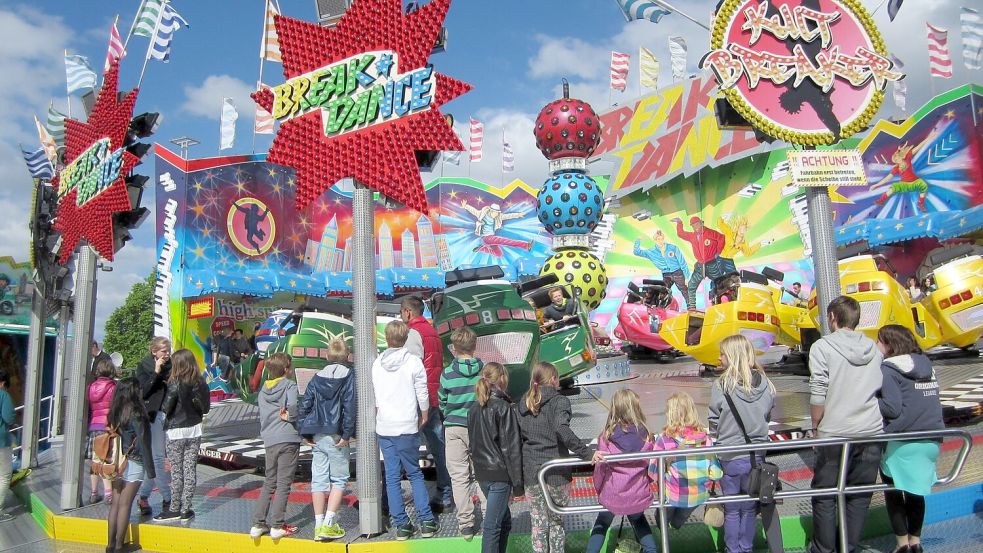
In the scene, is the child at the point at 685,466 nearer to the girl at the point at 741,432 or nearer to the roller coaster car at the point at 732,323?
the girl at the point at 741,432

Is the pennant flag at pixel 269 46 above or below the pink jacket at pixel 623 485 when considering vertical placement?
above

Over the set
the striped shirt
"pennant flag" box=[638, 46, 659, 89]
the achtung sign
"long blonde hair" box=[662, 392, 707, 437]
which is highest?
"pennant flag" box=[638, 46, 659, 89]

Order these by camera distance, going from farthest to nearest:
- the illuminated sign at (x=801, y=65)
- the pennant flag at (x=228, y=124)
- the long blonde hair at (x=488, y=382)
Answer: the pennant flag at (x=228, y=124)
the illuminated sign at (x=801, y=65)
the long blonde hair at (x=488, y=382)

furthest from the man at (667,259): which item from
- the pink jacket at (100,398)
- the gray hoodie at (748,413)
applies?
the gray hoodie at (748,413)

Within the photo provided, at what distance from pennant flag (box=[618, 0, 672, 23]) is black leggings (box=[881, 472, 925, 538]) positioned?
616 cm

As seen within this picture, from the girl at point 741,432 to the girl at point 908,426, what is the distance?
814 millimetres

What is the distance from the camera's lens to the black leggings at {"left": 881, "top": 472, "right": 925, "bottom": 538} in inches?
177

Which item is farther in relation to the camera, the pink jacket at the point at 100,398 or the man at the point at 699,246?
the man at the point at 699,246

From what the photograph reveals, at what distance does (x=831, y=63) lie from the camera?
664 centimetres

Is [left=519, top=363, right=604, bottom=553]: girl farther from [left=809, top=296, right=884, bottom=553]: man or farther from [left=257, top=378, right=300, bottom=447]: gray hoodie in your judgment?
[left=257, top=378, right=300, bottom=447]: gray hoodie

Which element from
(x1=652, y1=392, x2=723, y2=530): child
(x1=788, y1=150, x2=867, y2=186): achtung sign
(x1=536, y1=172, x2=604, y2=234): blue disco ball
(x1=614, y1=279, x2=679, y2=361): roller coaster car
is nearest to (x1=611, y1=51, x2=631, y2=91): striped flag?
(x1=614, y1=279, x2=679, y2=361): roller coaster car

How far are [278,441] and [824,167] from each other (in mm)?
5283

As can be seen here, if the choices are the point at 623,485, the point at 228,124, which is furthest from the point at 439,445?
the point at 228,124

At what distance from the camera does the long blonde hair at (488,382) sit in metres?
4.55
